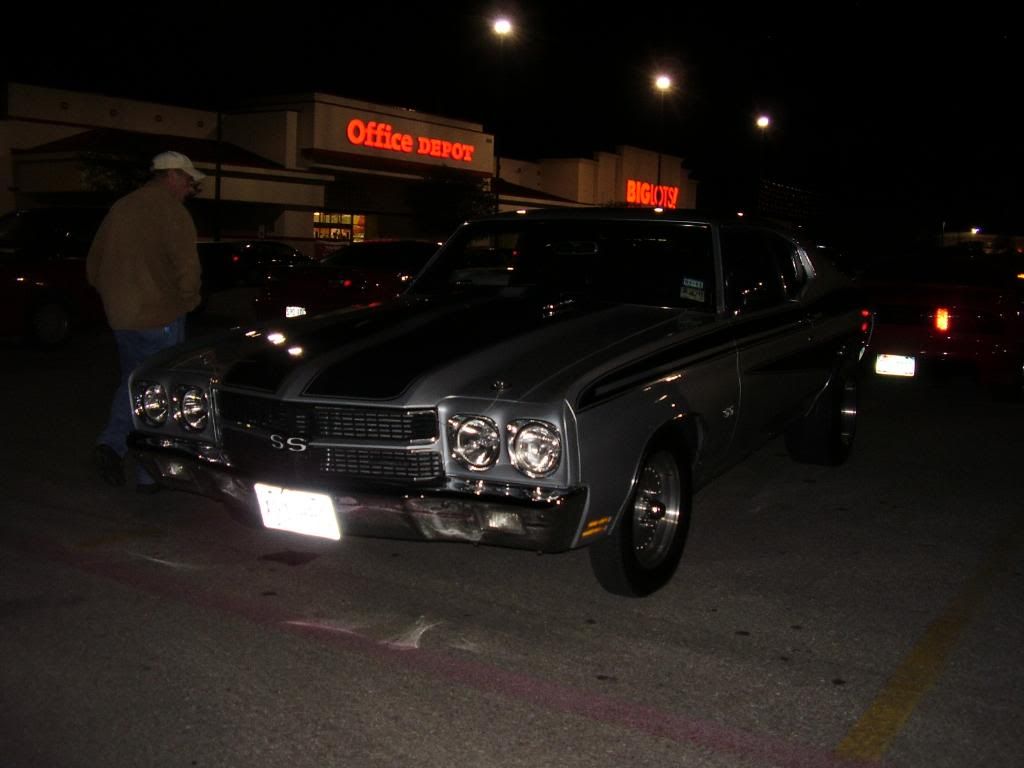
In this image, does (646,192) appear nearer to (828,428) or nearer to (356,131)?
(356,131)

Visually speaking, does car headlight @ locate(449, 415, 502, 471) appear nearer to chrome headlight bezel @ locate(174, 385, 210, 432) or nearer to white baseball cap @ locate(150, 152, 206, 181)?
chrome headlight bezel @ locate(174, 385, 210, 432)

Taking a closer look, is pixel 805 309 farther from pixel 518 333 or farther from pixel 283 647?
pixel 283 647

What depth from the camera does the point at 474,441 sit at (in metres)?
3.97

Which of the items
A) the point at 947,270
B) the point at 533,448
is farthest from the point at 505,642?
the point at 947,270

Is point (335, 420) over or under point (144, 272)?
under

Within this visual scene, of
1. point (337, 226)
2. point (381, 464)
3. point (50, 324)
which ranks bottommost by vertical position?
point (381, 464)

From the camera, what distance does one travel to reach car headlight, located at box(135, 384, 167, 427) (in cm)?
471

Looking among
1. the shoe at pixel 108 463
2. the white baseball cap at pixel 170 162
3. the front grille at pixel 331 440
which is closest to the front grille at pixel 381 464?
the front grille at pixel 331 440

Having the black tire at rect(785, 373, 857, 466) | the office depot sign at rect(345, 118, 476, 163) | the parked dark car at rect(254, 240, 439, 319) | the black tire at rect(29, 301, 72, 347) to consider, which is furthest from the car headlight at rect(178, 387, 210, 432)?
the office depot sign at rect(345, 118, 476, 163)

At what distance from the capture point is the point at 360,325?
16.3 ft

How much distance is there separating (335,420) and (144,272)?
2322 mm

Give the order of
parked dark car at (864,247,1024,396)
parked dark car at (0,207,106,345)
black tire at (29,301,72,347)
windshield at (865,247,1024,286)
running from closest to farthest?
parked dark car at (864,247,1024,396) → windshield at (865,247,1024,286) → parked dark car at (0,207,106,345) → black tire at (29,301,72,347)

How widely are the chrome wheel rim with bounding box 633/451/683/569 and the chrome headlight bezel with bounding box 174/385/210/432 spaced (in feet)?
6.01

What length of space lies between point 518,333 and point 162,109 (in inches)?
1466
